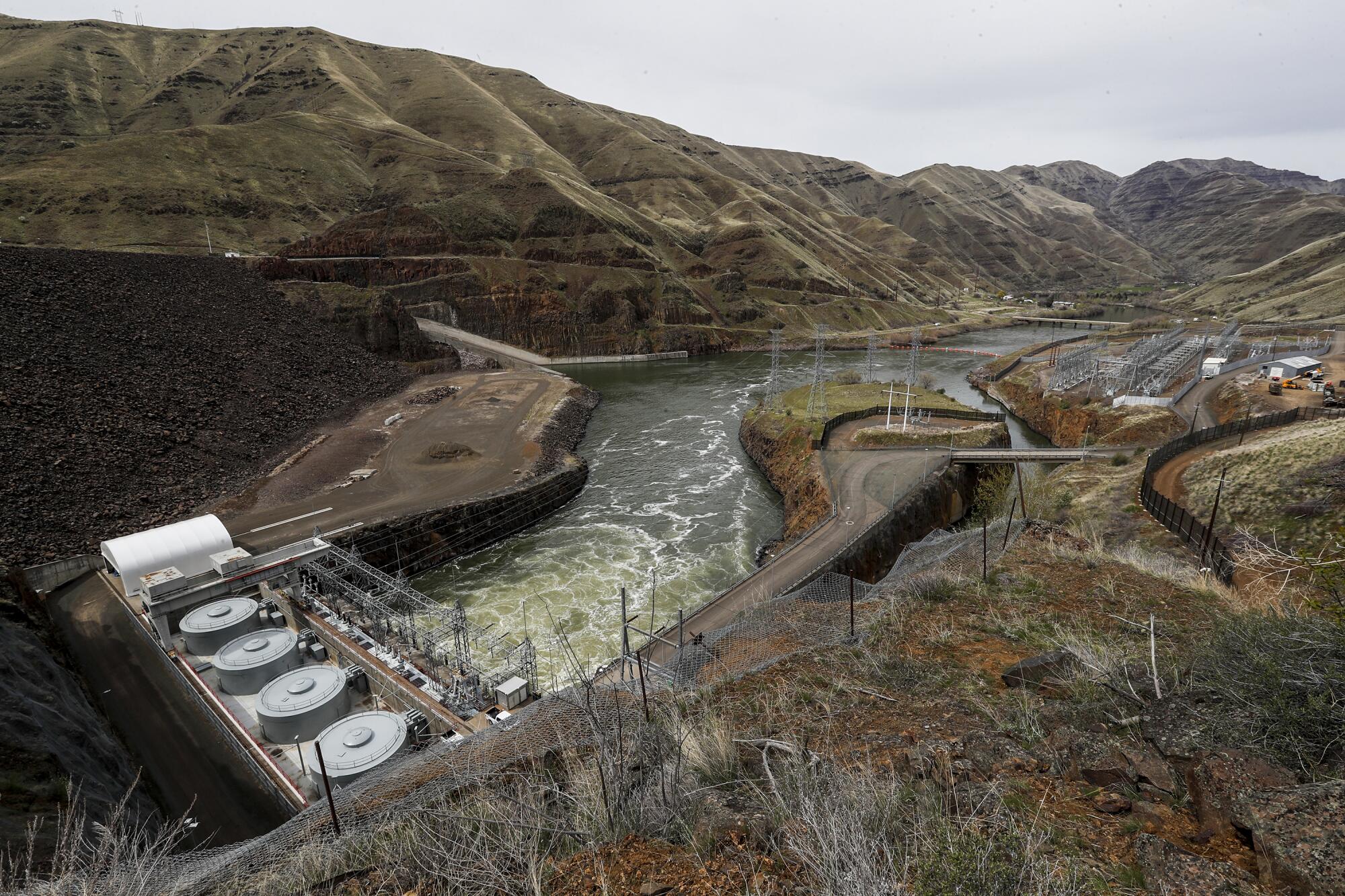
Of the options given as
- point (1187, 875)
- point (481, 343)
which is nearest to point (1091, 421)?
point (1187, 875)

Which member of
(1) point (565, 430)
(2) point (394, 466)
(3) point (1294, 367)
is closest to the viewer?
(2) point (394, 466)

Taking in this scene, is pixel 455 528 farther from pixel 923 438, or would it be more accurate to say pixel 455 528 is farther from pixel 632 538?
pixel 923 438

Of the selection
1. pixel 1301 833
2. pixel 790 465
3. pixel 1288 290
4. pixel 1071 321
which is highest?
pixel 1288 290

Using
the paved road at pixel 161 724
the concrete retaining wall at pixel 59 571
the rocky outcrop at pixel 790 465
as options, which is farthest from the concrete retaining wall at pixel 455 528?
the rocky outcrop at pixel 790 465

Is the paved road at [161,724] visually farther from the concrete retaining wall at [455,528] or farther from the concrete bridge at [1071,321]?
the concrete bridge at [1071,321]

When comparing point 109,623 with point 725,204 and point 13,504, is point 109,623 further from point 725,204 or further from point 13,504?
point 725,204

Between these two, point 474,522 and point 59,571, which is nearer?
point 59,571

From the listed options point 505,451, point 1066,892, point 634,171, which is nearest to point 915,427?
point 505,451
